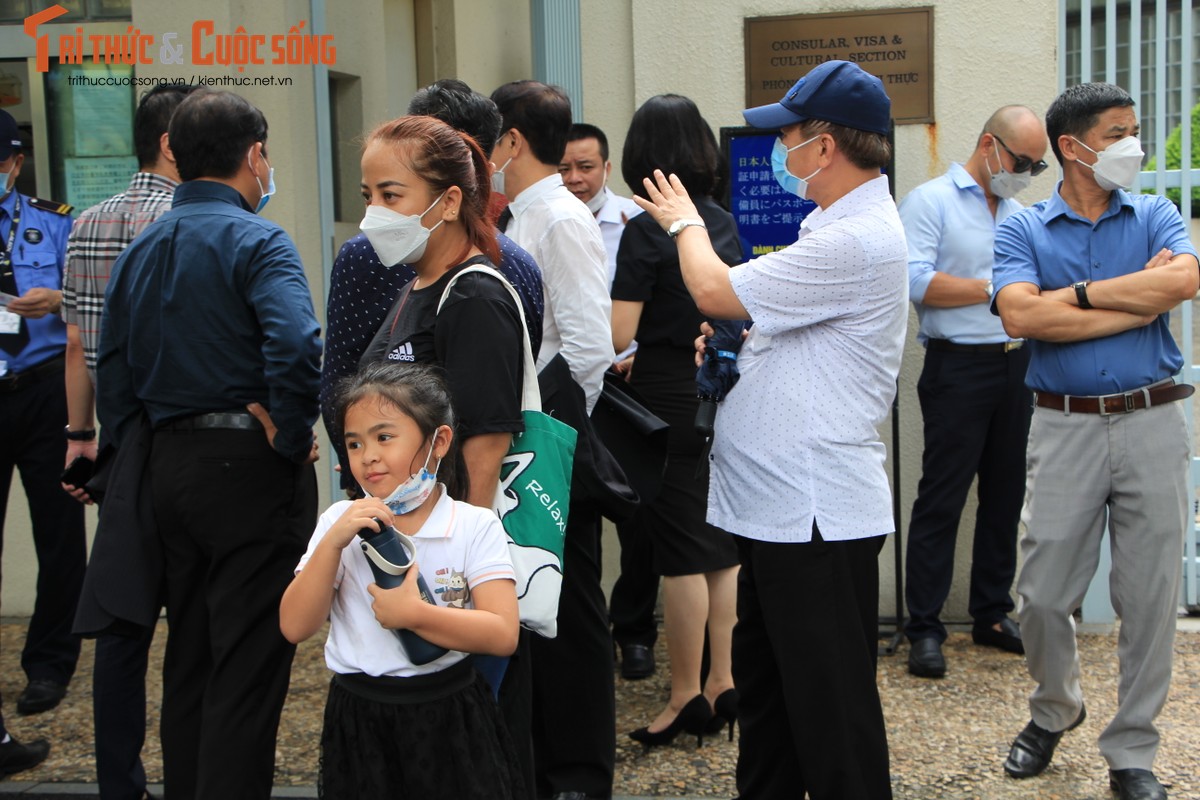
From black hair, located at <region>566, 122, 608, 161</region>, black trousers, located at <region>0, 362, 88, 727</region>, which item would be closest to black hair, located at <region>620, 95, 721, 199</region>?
black hair, located at <region>566, 122, 608, 161</region>

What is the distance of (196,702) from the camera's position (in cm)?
376

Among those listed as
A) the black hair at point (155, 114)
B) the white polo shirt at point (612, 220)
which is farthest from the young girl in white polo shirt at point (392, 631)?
the white polo shirt at point (612, 220)

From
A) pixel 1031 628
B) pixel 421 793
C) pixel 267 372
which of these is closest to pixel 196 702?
pixel 267 372

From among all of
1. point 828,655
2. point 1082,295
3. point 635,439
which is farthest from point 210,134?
point 1082,295

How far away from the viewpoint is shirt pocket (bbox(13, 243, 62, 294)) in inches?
199

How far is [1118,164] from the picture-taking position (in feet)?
13.2

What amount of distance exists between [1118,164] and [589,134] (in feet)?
7.39

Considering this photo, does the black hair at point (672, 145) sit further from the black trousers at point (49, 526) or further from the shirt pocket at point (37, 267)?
the black trousers at point (49, 526)

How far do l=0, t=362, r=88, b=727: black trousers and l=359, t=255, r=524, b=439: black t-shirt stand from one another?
277 centimetres

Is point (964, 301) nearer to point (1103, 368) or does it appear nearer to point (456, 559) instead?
point (1103, 368)

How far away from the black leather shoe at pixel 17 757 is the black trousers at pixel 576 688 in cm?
189

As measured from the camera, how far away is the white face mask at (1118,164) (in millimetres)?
4012

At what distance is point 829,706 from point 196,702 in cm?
176

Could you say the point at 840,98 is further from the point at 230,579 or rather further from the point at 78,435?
the point at 78,435
